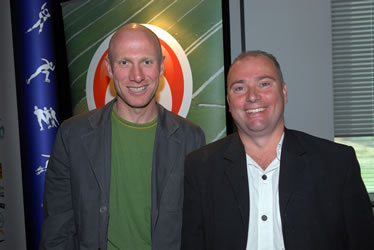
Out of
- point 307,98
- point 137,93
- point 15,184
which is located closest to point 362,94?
point 307,98

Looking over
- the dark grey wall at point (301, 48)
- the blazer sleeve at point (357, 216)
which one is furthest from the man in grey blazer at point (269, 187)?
the dark grey wall at point (301, 48)

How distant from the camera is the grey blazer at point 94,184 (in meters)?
1.76

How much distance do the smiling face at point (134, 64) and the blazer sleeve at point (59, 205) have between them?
44 centimetres

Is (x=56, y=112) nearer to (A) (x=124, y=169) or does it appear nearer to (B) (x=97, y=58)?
(B) (x=97, y=58)

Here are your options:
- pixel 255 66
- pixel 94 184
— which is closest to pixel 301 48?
pixel 255 66

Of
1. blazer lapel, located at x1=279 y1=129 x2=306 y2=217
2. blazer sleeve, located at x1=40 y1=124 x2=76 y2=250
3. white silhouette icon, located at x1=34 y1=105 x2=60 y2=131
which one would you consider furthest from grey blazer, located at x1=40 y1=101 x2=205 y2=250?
white silhouette icon, located at x1=34 y1=105 x2=60 y2=131

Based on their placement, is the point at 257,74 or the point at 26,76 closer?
the point at 257,74

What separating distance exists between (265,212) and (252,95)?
517 millimetres

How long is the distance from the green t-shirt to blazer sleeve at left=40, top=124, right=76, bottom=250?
27 cm

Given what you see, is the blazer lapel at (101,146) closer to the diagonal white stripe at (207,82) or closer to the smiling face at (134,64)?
the smiling face at (134,64)

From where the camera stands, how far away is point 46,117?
2965 millimetres

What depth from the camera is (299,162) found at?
1517mm

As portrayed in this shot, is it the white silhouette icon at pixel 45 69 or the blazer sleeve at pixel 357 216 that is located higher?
the white silhouette icon at pixel 45 69

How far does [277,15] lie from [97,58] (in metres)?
1.60
